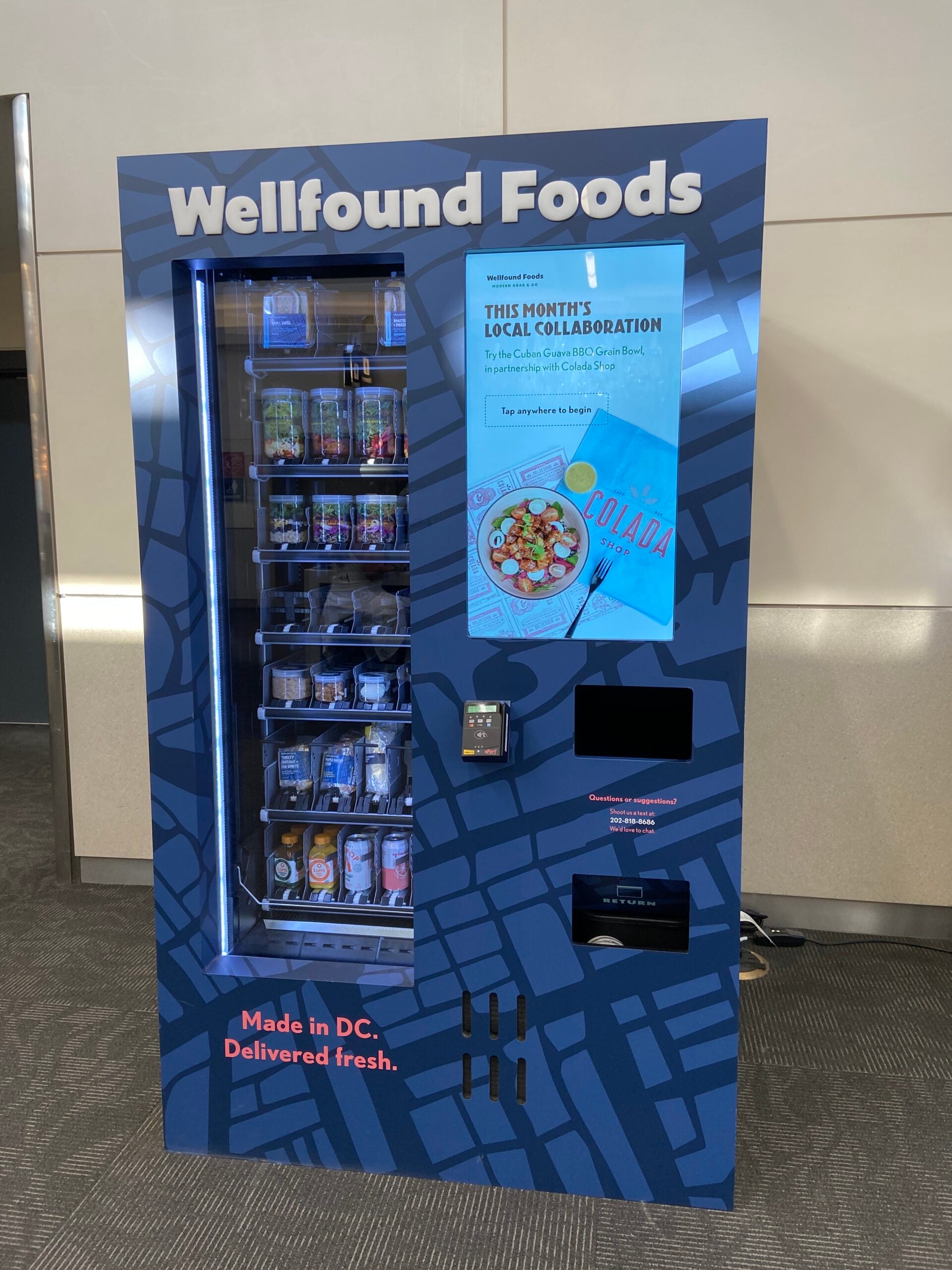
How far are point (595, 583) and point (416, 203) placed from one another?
0.87 meters

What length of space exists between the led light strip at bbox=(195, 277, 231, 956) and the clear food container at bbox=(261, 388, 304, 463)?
148mm

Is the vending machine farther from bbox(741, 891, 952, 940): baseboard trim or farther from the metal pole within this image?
the metal pole

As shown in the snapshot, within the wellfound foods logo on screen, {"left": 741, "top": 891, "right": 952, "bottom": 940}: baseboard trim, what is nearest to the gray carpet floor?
{"left": 741, "top": 891, "right": 952, "bottom": 940}: baseboard trim

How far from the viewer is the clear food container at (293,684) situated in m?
2.28

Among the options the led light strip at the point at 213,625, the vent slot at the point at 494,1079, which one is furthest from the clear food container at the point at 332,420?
the vent slot at the point at 494,1079

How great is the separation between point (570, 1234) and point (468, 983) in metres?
0.56

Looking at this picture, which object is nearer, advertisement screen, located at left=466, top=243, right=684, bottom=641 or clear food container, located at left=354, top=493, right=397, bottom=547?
advertisement screen, located at left=466, top=243, right=684, bottom=641

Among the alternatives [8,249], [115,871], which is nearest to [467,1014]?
[115,871]

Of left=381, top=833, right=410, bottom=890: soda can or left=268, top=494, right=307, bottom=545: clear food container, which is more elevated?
left=268, top=494, right=307, bottom=545: clear food container

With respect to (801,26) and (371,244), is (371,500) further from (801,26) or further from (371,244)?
(801,26)

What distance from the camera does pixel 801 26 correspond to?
9.57 feet

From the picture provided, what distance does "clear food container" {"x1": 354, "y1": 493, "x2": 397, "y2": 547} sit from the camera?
2.19 metres

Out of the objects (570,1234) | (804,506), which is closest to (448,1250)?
(570,1234)

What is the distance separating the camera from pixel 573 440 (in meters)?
1.88
